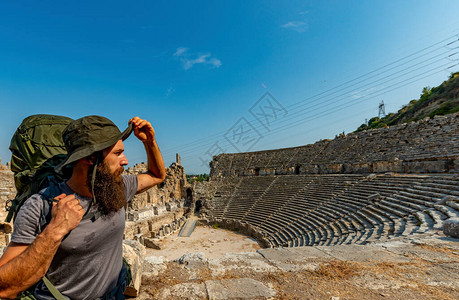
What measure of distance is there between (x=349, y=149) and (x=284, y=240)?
10515mm

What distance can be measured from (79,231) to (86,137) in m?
0.51

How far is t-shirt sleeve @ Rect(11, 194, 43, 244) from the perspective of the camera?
99 centimetres

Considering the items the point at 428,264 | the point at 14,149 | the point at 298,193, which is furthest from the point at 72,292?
the point at 298,193

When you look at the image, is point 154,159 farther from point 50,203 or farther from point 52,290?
point 52,290

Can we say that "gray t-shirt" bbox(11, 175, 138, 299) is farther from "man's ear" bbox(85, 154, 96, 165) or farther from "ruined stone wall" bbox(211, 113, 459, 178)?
"ruined stone wall" bbox(211, 113, 459, 178)

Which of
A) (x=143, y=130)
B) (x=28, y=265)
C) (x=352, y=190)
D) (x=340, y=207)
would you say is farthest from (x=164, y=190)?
(x=28, y=265)

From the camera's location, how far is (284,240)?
10992mm

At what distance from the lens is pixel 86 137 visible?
1220mm

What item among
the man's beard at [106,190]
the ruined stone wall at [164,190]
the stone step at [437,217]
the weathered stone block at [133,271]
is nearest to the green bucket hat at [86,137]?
the man's beard at [106,190]

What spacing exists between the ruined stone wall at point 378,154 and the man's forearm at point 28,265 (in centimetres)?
1339

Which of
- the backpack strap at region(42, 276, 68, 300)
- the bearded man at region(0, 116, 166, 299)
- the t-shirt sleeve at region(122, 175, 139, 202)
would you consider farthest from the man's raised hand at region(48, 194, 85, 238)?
the t-shirt sleeve at region(122, 175, 139, 202)

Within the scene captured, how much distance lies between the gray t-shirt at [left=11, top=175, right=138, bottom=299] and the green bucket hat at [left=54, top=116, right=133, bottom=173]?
248 mm

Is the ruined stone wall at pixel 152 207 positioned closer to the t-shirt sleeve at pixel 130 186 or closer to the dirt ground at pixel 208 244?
the dirt ground at pixel 208 244

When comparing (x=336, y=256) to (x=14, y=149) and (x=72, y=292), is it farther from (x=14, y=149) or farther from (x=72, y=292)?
(x=14, y=149)
